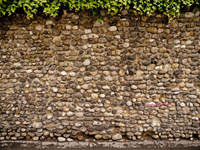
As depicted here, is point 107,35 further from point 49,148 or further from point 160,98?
point 49,148

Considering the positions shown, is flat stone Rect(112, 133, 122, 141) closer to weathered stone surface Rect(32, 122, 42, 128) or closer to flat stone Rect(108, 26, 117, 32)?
weathered stone surface Rect(32, 122, 42, 128)

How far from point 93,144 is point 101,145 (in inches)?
7.8

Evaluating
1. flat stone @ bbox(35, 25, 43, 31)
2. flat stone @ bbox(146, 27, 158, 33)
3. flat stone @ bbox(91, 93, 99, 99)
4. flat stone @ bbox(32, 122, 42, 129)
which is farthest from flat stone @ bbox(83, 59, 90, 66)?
flat stone @ bbox(32, 122, 42, 129)

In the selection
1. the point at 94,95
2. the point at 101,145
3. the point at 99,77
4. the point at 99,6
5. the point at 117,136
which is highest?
the point at 99,6

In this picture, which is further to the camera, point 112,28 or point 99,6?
point 112,28

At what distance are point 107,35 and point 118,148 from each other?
2689 mm

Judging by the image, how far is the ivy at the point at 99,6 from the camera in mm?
3143

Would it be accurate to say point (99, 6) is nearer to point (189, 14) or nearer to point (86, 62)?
point (86, 62)

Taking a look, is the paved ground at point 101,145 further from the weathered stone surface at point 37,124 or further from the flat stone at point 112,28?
the flat stone at point 112,28

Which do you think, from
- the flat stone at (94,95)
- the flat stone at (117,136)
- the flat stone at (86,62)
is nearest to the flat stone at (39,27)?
the flat stone at (86,62)

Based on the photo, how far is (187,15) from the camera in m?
3.54

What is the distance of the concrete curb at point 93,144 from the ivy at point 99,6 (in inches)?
117

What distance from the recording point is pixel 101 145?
3666 mm

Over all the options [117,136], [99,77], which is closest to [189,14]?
[99,77]
